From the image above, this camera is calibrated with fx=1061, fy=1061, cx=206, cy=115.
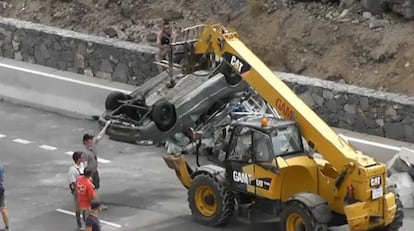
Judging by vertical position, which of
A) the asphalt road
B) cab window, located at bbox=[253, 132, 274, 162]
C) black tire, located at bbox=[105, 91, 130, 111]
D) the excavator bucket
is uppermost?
black tire, located at bbox=[105, 91, 130, 111]

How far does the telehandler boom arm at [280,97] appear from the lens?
16.0 m

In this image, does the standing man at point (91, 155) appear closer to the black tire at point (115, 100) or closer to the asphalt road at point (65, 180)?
the asphalt road at point (65, 180)

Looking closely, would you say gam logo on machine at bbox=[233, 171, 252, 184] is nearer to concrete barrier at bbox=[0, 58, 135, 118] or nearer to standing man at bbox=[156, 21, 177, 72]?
standing man at bbox=[156, 21, 177, 72]

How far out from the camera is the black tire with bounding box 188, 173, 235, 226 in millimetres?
17172

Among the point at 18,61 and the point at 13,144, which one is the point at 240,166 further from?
the point at 18,61

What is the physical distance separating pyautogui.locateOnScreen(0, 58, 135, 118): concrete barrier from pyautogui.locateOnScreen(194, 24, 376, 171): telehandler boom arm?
225 inches

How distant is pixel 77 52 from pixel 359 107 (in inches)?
300

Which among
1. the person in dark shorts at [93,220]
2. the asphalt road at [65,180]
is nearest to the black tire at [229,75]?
the asphalt road at [65,180]

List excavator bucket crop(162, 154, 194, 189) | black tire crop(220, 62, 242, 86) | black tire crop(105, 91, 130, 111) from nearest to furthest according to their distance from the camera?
1. excavator bucket crop(162, 154, 194, 189)
2. black tire crop(220, 62, 242, 86)
3. black tire crop(105, 91, 130, 111)

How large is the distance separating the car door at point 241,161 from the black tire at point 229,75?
2.30 m

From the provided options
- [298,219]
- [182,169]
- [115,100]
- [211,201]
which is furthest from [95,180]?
[298,219]

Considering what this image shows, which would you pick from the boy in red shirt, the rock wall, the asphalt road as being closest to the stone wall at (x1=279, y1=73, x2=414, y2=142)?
the rock wall

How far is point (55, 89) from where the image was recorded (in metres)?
24.6

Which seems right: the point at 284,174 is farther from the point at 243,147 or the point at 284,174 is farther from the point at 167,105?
the point at 167,105
